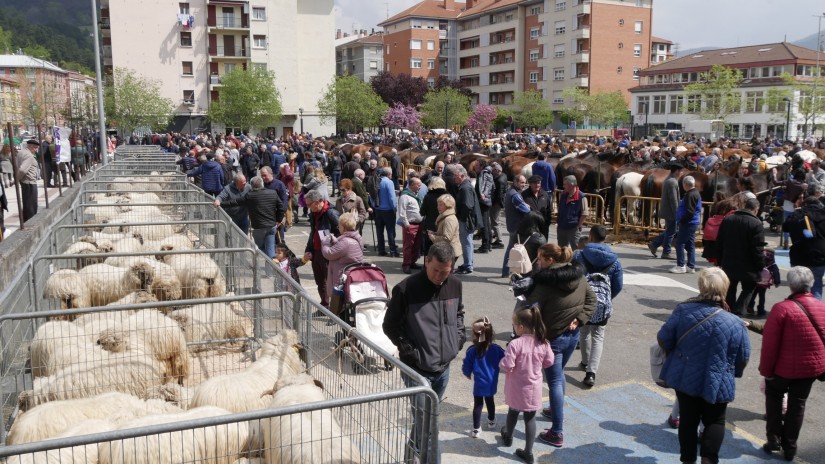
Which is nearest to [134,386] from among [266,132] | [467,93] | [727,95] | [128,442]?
[128,442]

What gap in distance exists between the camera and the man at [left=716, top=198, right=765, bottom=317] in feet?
28.2

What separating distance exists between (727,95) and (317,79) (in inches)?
1553

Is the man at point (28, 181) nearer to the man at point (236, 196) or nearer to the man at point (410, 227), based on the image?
the man at point (236, 196)

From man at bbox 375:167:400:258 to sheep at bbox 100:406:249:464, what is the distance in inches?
386

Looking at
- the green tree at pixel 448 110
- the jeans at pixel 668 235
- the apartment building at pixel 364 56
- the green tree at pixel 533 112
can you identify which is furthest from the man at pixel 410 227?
the apartment building at pixel 364 56

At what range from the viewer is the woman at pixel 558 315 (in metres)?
5.77

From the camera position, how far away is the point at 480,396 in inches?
229

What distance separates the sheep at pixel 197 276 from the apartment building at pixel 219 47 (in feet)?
184

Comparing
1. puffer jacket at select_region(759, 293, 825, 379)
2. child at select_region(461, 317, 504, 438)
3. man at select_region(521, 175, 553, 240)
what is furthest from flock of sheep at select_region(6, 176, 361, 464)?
man at select_region(521, 175, 553, 240)

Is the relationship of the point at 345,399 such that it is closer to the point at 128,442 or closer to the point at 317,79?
the point at 128,442

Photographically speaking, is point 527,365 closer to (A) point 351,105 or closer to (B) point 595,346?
(B) point 595,346

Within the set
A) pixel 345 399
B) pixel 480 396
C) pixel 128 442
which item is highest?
pixel 345 399

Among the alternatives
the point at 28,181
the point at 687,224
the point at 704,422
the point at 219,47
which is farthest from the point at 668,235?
the point at 219,47

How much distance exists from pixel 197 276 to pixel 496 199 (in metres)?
8.69
